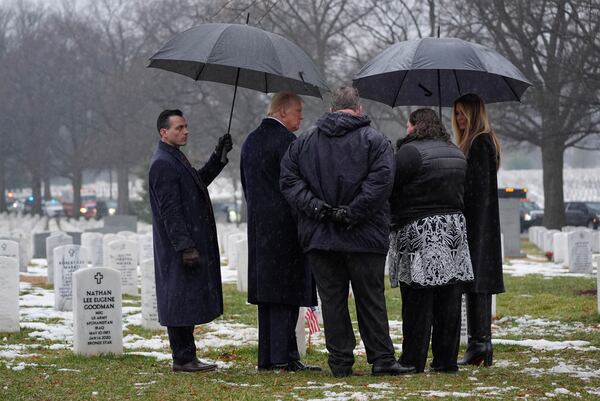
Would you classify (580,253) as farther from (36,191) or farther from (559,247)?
(36,191)

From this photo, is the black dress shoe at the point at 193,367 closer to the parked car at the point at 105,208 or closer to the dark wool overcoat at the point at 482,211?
the dark wool overcoat at the point at 482,211

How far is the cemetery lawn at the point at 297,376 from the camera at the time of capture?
22.3ft

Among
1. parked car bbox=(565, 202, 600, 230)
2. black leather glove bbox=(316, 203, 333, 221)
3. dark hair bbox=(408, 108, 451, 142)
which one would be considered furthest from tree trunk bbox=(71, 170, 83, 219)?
black leather glove bbox=(316, 203, 333, 221)

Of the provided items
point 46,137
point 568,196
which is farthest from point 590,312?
point 568,196

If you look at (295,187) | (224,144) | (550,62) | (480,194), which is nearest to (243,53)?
(224,144)

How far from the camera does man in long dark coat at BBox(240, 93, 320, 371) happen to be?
7.98m

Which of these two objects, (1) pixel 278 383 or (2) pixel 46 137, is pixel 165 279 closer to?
(1) pixel 278 383

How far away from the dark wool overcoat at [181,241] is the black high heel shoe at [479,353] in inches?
72.9

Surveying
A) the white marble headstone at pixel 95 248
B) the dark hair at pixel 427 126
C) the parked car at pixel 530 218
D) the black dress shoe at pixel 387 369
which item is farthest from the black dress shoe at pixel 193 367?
the parked car at pixel 530 218

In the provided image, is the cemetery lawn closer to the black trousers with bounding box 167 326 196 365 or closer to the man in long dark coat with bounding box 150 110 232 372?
the black trousers with bounding box 167 326 196 365

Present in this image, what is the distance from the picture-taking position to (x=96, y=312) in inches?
→ 377

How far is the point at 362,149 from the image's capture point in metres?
7.43

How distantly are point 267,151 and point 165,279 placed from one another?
1.15 meters

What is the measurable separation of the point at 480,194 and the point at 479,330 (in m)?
1.00
